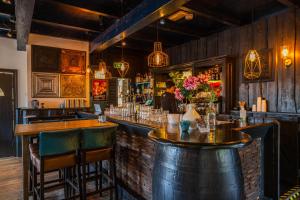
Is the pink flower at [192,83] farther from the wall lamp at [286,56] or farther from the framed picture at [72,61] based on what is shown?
the framed picture at [72,61]

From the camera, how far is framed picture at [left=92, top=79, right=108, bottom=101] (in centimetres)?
656

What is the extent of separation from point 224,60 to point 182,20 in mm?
1188

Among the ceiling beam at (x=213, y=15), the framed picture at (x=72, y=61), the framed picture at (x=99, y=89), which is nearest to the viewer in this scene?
the ceiling beam at (x=213, y=15)

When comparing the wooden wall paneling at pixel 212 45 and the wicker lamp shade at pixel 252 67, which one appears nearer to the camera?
the wicker lamp shade at pixel 252 67

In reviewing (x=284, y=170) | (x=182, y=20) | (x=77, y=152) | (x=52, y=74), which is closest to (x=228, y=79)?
(x=182, y=20)

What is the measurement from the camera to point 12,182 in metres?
3.51

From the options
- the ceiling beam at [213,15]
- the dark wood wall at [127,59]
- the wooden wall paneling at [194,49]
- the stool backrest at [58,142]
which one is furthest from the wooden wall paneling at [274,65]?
the dark wood wall at [127,59]

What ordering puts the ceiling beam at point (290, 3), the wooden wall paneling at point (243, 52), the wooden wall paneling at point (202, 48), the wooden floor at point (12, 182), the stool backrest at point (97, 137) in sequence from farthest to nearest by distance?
the wooden wall paneling at point (202, 48)
the wooden wall paneling at point (243, 52)
the ceiling beam at point (290, 3)
the wooden floor at point (12, 182)
the stool backrest at point (97, 137)

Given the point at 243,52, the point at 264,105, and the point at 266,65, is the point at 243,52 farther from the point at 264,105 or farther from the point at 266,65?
the point at 264,105

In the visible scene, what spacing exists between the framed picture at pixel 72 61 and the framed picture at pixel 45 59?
0.49ft

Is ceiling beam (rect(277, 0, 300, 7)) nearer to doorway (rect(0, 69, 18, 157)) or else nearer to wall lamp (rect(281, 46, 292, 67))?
wall lamp (rect(281, 46, 292, 67))

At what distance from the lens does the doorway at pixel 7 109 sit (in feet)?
17.0

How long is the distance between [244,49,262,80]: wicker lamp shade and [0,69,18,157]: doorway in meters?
5.39

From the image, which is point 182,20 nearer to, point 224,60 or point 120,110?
point 224,60
